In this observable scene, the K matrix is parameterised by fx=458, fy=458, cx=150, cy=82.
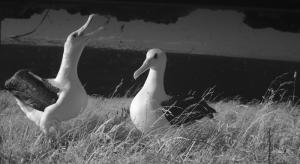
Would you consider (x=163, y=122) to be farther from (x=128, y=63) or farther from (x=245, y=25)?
(x=245, y=25)

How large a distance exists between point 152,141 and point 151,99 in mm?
189

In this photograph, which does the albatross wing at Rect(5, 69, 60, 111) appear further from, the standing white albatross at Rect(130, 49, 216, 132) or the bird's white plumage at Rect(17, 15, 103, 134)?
the standing white albatross at Rect(130, 49, 216, 132)

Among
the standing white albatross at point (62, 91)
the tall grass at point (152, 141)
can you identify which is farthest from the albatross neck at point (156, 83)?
the standing white albatross at point (62, 91)

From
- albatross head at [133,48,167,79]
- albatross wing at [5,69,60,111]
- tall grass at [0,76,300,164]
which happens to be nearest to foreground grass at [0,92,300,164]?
tall grass at [0,76,300,164]

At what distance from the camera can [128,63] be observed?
9.09ft

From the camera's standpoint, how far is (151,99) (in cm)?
191

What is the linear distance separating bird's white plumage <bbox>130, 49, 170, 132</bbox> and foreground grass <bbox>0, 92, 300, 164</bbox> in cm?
5

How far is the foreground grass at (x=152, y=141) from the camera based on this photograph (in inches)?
66.3

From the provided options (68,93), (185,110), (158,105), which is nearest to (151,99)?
(158,105)

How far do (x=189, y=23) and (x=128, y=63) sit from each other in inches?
17.8

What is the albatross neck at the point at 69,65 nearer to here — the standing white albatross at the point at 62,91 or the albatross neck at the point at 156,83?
the standing white albatross at the point at 62,91

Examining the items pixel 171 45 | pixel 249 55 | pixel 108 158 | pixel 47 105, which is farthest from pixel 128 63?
pixel 108 158

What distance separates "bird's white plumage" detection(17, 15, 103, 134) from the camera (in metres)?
1.89

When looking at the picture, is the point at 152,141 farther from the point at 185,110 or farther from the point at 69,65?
the point at 69,65
